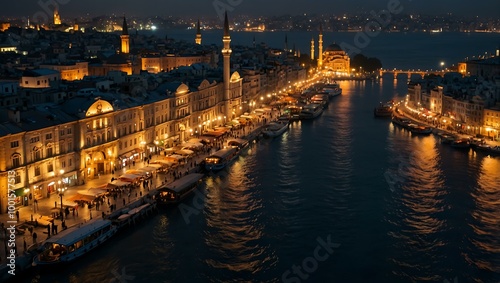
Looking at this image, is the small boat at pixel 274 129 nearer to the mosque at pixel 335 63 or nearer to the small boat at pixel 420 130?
the small boat at pixel 420 130

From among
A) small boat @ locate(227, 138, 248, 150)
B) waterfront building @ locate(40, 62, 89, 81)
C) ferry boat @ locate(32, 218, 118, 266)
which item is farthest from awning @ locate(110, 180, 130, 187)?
waterfront building @ locate(40, 62, 89, 81)

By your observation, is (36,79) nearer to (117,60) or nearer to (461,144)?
(117,60)

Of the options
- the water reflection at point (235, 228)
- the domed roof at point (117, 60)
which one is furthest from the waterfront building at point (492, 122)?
the domed roof at point (117, 60)

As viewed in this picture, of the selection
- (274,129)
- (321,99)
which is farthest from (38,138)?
(321,99)

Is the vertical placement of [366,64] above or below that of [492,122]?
above

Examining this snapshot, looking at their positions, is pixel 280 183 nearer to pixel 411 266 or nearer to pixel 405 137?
pixel 411 266

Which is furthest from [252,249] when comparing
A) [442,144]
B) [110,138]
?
[442,144]
